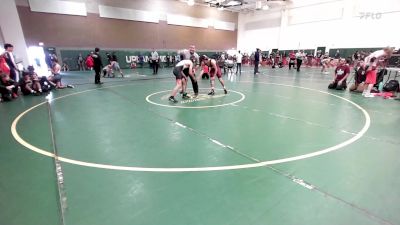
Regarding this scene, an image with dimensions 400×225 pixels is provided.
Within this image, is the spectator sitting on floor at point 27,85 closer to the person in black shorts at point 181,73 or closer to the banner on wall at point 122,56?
the person in black shorts at point 181,73

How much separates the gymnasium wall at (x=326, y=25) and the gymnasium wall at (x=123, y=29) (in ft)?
17.2

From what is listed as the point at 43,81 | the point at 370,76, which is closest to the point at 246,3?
the point at 370,76

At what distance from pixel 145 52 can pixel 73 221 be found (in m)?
23.6

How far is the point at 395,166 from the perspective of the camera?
323 centimetres

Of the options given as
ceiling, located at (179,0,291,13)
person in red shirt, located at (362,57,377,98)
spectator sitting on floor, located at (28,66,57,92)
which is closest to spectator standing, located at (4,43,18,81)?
spectator sitting on floor, located at (28,66,57,92)

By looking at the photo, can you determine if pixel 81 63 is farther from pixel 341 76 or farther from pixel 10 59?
pixel 341 76

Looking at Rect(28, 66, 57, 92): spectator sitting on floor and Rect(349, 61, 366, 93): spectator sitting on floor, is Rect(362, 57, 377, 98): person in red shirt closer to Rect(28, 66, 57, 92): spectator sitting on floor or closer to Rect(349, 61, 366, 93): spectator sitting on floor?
Rect(349, 61, 366, 93): spectator sitting on floor

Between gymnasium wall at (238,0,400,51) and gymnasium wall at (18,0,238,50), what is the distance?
5.23 m

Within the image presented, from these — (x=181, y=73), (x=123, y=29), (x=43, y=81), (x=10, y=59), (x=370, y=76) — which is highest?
(x=123, y=29)

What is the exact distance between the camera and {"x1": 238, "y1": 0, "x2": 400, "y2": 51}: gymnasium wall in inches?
765

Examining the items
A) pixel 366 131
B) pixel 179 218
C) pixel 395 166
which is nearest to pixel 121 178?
pixel 179 218

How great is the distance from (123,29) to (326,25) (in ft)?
69.8

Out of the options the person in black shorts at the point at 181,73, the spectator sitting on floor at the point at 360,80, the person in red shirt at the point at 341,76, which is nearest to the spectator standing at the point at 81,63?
the person in black shorts at the point at 181,73

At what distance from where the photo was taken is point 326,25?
23250 mm
